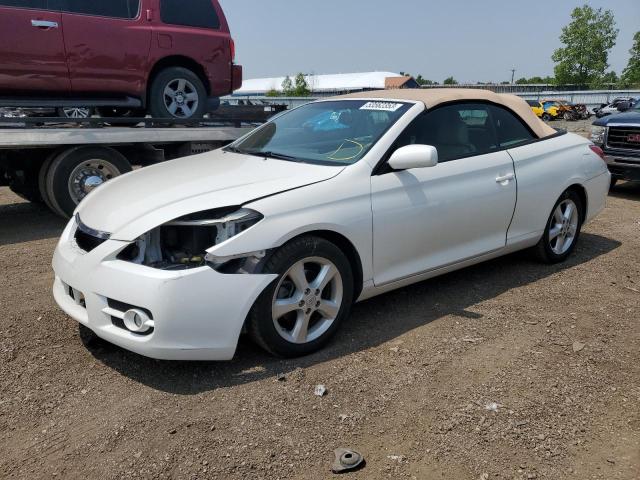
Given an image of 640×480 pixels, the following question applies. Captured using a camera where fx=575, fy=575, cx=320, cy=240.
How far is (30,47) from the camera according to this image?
633 centimetres

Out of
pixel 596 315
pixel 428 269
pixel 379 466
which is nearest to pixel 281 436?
pixel 379 466

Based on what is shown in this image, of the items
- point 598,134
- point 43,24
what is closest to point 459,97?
point 43,24

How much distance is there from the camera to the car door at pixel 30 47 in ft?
20.2

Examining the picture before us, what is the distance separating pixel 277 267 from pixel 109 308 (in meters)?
0.91

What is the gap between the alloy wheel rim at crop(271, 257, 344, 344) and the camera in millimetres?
3275

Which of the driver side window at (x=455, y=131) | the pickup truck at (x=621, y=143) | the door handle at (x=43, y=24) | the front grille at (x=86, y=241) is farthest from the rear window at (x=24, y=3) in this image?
the pickup truck at (x=621, y=143)

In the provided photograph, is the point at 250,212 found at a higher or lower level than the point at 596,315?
higher

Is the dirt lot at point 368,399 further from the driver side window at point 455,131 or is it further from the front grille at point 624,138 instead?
the front grille at point 624,138

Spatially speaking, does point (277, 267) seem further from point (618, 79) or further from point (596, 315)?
point (618, 79)

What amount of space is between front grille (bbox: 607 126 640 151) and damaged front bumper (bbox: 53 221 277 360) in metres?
7.69

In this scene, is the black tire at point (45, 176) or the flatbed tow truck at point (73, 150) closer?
the flatbed tow truck at point (73, 150)

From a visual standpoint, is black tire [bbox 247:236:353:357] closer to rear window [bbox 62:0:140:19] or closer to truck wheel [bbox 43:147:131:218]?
truck wheel [bbox 43:147:131:218]

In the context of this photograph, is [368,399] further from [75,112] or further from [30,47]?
[75,112]

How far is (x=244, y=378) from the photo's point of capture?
10.4ft
